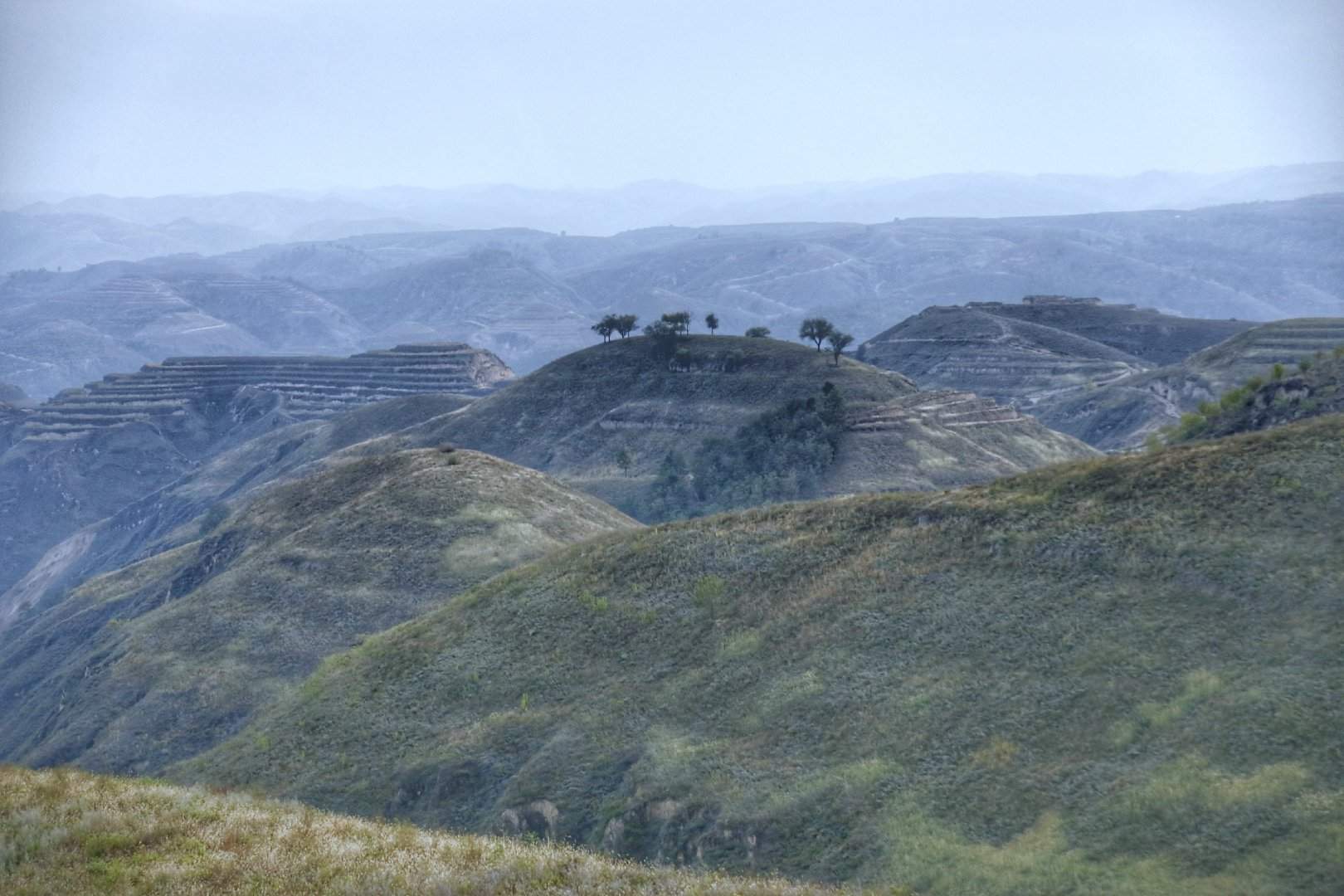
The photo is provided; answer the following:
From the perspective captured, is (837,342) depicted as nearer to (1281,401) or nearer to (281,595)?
(1281,401)

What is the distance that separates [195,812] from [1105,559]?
31.4 m

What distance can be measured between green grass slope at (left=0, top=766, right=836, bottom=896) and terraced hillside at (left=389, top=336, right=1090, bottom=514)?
10958 centimetres

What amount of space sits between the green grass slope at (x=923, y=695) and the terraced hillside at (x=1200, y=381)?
139567 millimetres

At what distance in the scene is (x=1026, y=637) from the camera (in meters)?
39.9

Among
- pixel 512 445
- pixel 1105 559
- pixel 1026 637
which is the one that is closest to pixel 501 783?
pixel 1026 637

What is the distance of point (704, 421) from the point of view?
16050cm

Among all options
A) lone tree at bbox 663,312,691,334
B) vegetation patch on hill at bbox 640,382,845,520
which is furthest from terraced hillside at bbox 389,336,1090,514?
lone tree at bbox 663,312,691,334

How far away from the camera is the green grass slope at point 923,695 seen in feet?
96.8

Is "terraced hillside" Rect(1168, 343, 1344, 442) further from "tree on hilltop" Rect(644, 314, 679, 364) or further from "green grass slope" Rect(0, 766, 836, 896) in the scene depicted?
"tree on hilltop" Rect(644, 314, 679, 364)

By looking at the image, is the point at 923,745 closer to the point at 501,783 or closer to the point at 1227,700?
the point at 1227,700

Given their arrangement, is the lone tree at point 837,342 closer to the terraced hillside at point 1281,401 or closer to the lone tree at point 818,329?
the lone tree at point 818,329

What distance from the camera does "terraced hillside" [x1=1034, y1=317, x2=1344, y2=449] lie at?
18275 cm

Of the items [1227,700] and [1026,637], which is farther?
[1026,637]

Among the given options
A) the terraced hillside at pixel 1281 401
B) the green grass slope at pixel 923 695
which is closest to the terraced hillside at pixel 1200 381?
the terraced hillside at pixel 1281 401
